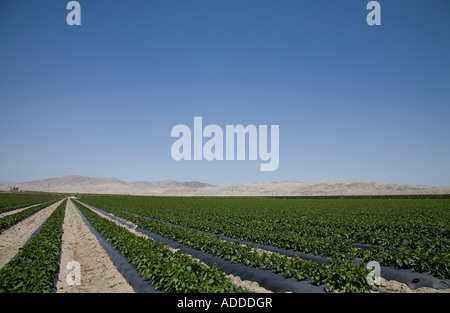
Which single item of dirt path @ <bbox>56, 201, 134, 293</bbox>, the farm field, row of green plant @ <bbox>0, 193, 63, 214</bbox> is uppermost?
the farm field

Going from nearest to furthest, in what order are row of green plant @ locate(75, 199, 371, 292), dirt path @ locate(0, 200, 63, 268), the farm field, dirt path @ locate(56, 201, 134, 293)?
row of green plant @ locate(75, 199, 371, 292) → the farm field → dirt path @ locate(56, 201, 134, 293) → dirt path @ locate(0, 200, 63, 268)

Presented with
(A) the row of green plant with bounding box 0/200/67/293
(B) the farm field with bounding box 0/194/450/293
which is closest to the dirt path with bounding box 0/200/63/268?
(B) the farm field with bounding box 0/194/450/293

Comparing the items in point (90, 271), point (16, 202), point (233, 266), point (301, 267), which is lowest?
point (16, 202)

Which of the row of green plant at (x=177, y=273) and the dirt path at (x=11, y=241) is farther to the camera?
the dirt path at (x=11, y=241)

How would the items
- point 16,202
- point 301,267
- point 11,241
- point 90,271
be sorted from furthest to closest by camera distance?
point 16,202, point 11,241, point 90,271, point 301,267

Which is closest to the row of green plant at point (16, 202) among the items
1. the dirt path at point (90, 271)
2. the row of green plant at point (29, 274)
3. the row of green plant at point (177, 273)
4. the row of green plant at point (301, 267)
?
the dirt path at point (90, 271)

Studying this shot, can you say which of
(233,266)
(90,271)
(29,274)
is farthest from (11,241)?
(233,266)

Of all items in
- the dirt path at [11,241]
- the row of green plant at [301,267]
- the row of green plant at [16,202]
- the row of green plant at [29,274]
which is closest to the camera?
the row of green plant at [29,274]

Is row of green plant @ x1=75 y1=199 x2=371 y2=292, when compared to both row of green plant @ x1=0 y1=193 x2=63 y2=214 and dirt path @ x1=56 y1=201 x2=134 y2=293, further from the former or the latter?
row of green plant @ x1=0 y1=193 x2=63 y2=214

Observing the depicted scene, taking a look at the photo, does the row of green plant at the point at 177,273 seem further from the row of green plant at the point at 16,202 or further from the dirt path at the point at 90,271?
the row of green plant at the point at 16,202

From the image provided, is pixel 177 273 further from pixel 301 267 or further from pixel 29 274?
pixel 29 274
